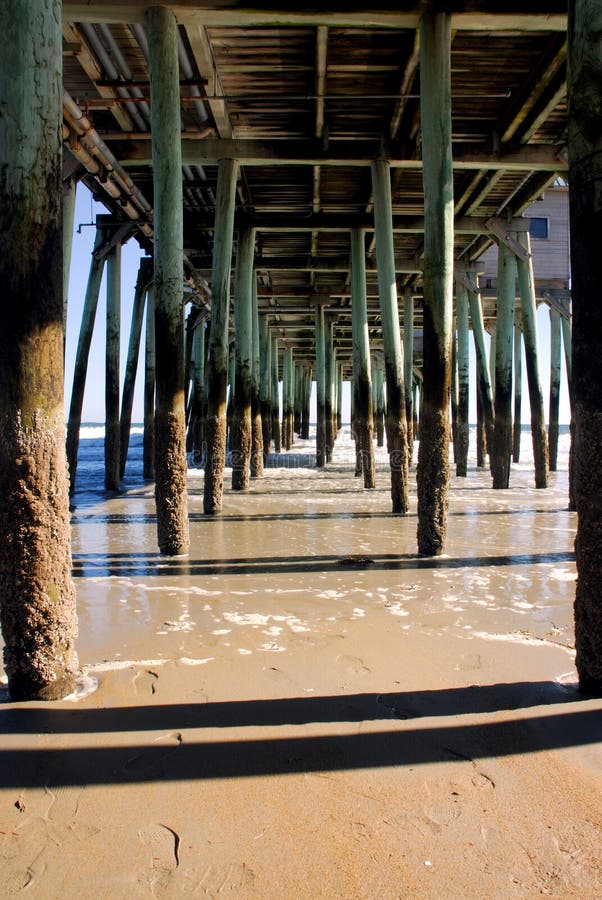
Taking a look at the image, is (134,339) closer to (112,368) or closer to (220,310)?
(112,368)

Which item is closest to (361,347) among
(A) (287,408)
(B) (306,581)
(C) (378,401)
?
(B) (306,581)

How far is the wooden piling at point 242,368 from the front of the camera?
1199 centimetres

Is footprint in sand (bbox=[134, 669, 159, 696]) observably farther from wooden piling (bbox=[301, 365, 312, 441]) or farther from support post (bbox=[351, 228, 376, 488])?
wooden piling (bbox=[301, 365, 312, 441])

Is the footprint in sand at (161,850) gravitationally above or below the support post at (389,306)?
below

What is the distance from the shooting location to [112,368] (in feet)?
42.0

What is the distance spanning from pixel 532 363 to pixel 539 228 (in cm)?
740

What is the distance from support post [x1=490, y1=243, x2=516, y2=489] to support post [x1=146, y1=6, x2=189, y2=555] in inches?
297

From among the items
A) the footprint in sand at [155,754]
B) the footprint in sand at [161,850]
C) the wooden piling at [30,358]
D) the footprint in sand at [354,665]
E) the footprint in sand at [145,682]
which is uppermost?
the wooden piling at [30,358]

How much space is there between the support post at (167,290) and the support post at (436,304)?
2.22 meters

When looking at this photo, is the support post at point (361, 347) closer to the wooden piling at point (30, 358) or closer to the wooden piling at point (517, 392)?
the wooden piling at point (517, 392)

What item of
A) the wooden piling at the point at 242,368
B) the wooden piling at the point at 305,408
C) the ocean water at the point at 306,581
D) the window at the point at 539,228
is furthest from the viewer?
the wooden piling at the point at 305,408

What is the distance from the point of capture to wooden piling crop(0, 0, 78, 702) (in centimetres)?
279

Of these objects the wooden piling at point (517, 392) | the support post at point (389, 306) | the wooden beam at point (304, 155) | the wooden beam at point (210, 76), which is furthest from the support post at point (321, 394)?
the wooden beam at point (210, 76)

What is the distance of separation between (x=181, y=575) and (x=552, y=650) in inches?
116
